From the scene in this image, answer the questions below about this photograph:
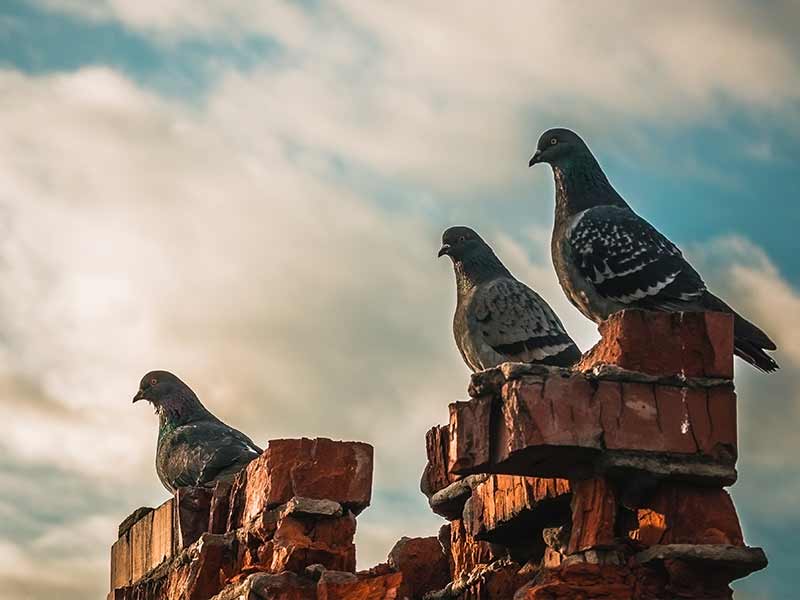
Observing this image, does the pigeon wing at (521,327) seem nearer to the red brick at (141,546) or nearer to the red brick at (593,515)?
the red brick at (141,546)

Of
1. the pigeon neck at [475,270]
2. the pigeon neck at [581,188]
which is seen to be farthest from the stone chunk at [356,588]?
the pigeon neck at [475,270]

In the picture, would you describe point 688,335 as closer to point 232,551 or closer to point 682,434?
point 682,434

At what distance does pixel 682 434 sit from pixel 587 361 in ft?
2.59

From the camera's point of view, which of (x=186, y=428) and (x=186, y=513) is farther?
(x=186, y=428)

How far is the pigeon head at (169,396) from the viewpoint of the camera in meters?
14.3

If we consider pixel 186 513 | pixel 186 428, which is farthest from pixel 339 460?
pixel 186 428

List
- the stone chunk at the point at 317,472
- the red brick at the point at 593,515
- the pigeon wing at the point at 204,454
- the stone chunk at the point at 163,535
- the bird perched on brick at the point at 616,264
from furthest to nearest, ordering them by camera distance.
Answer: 1. the pigeon wing at the point at 204,454
2. the stone chunk at the point at 163,535
3. the stone chunk at the point at 317,472
4. the bird perched on brick at the point at 616,264
5. the red brick at the point at 593,515

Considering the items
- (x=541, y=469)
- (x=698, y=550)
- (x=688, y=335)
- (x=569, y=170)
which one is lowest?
(x=698, y=550)

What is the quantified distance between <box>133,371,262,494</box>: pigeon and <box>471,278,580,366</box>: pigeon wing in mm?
2442

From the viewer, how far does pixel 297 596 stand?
28.4 feet

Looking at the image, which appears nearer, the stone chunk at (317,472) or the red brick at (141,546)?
the stone chunk at (317,472)

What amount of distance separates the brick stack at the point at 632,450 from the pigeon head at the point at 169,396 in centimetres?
736

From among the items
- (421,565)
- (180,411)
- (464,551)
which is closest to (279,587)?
(464,551)

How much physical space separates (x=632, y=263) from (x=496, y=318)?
Result: 2230 mm
